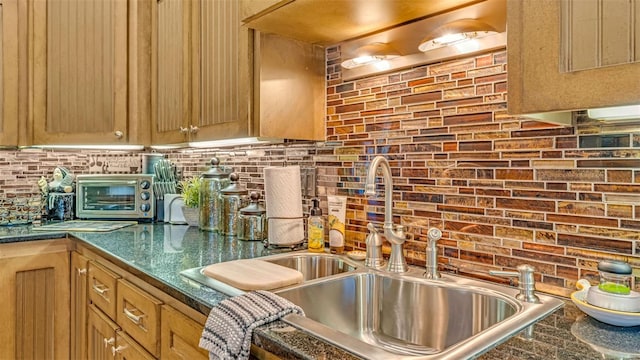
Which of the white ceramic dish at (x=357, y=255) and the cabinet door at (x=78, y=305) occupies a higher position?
the white ceramic dish at (x=357, y=255)

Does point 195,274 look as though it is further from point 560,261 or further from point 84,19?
Answer: point 84,19

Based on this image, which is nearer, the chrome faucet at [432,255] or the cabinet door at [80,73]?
the chrome faucet at [432,255]

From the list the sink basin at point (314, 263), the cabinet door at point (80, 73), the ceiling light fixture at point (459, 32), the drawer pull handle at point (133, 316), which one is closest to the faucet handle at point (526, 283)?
the sink basin at point (314, 263)

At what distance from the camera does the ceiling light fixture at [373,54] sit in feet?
4.84

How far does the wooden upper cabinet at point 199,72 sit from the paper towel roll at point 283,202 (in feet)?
0.67

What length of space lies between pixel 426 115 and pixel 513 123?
29cm

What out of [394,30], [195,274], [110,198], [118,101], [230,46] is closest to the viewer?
[195,274]

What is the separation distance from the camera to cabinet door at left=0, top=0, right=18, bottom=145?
91.7 inches

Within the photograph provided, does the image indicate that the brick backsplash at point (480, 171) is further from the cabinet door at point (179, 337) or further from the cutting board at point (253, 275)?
the cabinet door at point (179, 337)

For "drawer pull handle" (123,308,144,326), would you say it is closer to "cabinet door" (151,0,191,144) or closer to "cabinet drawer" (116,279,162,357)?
"cabinet drawer" (116,279,162,357)

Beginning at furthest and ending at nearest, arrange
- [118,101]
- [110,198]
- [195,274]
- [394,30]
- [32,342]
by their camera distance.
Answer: [110,198]
[118,101]
[32,342]
[394,30]
[195,274]

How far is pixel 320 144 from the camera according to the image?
1799 mm

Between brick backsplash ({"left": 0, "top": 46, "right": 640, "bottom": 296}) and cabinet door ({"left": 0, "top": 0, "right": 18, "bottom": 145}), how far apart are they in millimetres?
1706

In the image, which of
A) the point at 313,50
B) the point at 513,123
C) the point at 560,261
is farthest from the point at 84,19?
the point at 560,261
